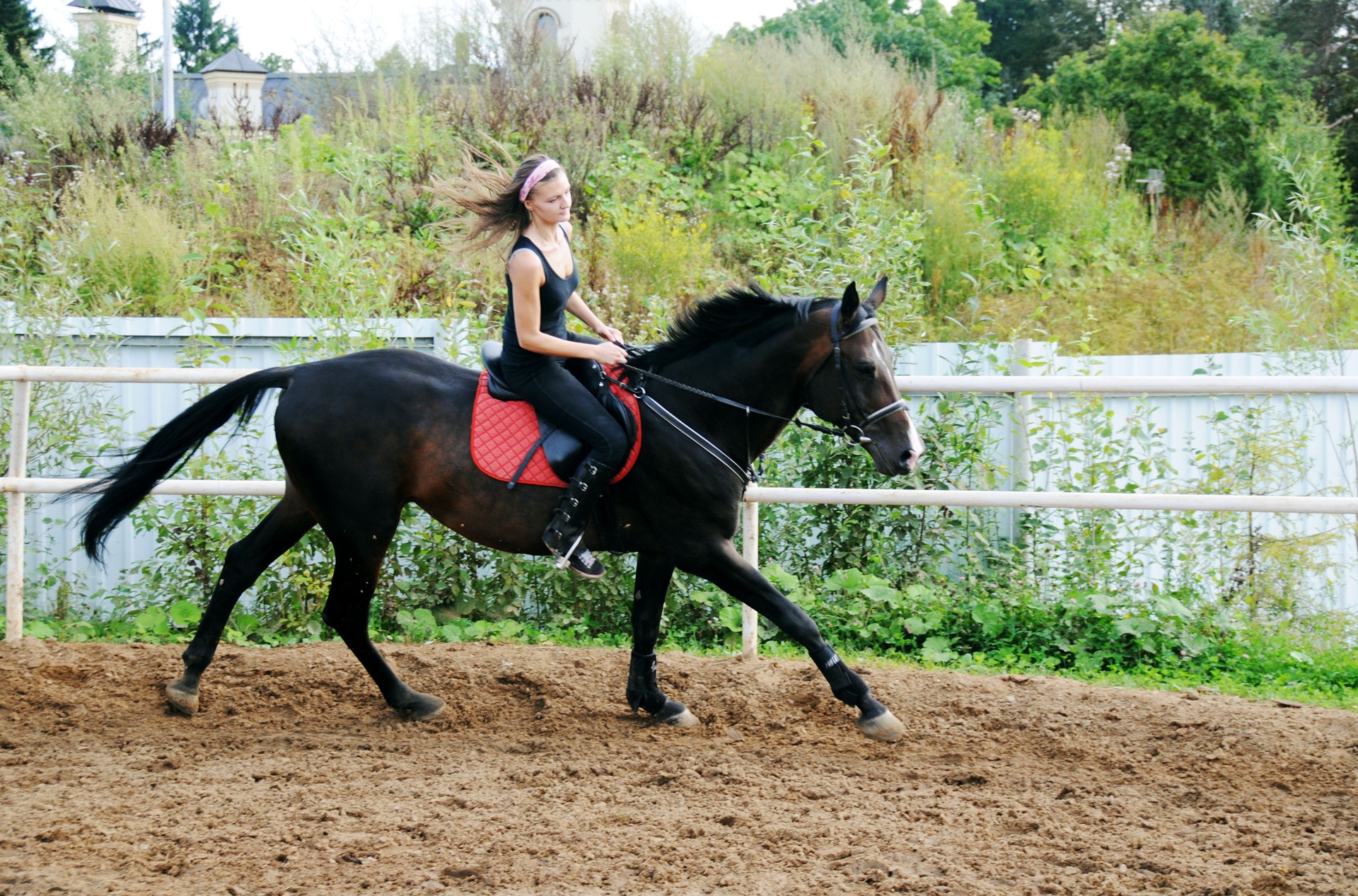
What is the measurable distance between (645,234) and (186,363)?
4.61m

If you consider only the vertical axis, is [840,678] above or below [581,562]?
below

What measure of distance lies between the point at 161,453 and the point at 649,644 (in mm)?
2649

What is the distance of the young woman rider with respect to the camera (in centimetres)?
471

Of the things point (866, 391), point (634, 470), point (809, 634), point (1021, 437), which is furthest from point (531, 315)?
point (1021, 437)

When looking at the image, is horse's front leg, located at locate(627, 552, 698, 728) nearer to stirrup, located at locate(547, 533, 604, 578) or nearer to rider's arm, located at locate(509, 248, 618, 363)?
stirrup, located at locate(547, 533, 604, 578)

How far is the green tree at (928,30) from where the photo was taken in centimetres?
3394

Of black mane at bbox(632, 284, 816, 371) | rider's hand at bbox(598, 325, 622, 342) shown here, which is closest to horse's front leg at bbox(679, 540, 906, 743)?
black mane at bbox(632, 284, 816, 371)

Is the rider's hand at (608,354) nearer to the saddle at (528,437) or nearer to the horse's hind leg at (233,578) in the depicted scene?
the saddle at (528,437)

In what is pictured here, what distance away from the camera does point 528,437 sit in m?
4.97

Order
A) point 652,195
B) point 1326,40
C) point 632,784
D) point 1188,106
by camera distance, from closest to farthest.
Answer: point 632,784 < point 652,195 < point 1188,106 < point 1326,40

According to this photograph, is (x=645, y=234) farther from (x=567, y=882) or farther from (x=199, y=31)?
(x=199, y=31)

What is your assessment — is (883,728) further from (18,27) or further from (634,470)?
(18,27)

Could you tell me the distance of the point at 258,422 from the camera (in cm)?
744

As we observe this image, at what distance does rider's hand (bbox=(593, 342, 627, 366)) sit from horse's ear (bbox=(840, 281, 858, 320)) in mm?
979
